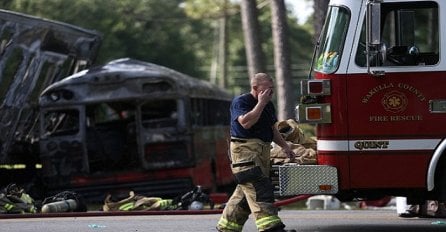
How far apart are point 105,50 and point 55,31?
24.6 m

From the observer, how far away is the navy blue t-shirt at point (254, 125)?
28.6 ft

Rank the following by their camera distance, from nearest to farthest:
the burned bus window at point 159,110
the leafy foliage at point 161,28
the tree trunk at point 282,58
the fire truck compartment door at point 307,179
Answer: the fire truck compartment door at point 307,179
the burned bus window at point 159,110
the tree trunk at point 282,58
the leafy foliage at point 161,28

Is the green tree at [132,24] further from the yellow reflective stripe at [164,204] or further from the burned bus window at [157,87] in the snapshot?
the yellow reflective stripe at [164,204]

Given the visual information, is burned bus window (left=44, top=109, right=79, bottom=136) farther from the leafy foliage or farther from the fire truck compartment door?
the leafy foliage

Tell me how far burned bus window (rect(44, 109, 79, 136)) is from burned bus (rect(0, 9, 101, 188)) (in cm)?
31

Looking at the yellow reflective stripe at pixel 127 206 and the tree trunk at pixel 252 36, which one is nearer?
the yellow reflective stripe at pixel 127 206

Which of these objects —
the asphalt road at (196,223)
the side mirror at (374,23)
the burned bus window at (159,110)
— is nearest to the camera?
the side mirror at (374,23)

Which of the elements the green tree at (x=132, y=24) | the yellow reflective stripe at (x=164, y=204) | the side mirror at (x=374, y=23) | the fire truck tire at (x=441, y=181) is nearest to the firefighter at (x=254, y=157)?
the side mirror at (x=374, y=23)

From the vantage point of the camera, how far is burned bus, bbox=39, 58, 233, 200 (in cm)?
1576

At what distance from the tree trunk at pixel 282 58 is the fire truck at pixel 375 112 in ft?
29.8

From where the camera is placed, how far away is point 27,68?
50.2 feet

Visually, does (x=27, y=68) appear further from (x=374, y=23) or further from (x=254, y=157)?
(x=374, y=23)

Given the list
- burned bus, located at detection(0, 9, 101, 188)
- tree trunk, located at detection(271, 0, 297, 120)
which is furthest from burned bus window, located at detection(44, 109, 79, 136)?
tree trunk, located at detection(271, 0, 297, 120)

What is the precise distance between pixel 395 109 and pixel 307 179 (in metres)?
1.12
